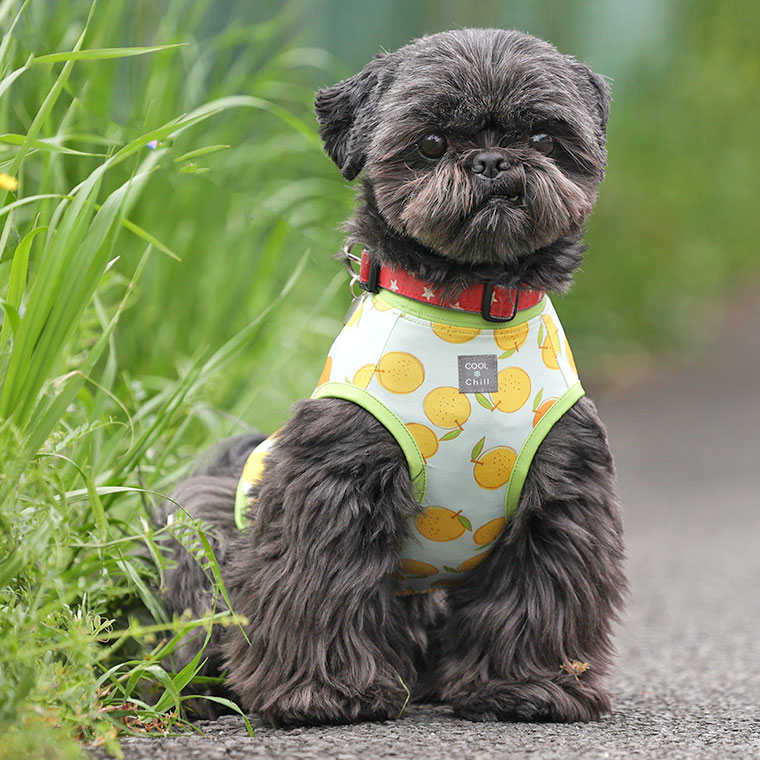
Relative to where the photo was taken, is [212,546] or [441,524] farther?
[212,546]

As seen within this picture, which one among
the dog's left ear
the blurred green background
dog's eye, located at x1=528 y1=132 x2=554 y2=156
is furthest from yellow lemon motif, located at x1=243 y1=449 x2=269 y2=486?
the dog's left ear

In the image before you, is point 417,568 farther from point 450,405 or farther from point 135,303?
point 135,303

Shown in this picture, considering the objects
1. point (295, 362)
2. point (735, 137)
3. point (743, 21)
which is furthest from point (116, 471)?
point (743, 21)

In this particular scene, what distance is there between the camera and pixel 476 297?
266 centimetres

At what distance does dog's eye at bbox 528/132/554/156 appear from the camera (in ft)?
8.48

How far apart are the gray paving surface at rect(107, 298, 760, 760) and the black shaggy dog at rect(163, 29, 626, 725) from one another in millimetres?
113

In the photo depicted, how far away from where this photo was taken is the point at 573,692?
2650 millimetres

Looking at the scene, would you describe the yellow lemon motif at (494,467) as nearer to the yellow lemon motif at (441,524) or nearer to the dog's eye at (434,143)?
the yellow lemon motif at (441,524)

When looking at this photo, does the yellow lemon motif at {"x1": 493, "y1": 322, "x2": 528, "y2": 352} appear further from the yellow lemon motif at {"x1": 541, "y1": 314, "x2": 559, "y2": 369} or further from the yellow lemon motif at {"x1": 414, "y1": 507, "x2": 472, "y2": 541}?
the yellow lemon motif at {"x1": 414, "y1": 507, "x2": 472, "y2": 541}

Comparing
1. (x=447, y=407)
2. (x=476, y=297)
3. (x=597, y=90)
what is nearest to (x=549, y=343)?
(x=476, y=297)

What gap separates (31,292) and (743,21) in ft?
46.0

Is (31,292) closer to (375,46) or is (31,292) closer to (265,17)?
(265,17)

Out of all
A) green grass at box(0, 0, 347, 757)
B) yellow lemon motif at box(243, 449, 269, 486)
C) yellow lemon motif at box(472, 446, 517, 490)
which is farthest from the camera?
yellow lemon motif at box(243, 449, 269, 486)

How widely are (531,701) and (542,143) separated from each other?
126 centimetres
